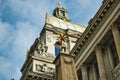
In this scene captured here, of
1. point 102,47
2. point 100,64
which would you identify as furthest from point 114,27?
point 100,64

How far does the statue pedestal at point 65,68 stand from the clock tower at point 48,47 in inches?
746

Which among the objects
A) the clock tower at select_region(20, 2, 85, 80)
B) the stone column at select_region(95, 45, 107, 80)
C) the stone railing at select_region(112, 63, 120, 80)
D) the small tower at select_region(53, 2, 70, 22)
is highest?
the small tower at select_region(53, 2, 70, 22)

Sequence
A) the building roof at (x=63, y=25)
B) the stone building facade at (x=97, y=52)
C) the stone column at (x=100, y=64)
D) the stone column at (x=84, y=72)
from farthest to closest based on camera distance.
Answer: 1. the building roof at (x=63, y=25)
2. the stone column at (x=84, y=72)
3. the stone column at (x=100, y=64)
4. the stone building facade at (x=97, y=52)

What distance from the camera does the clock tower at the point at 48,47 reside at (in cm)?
3881

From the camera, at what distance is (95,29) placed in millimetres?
34219

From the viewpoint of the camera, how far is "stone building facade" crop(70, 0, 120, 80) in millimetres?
31125

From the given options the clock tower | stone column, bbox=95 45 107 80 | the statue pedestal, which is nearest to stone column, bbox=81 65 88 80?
the clock tower

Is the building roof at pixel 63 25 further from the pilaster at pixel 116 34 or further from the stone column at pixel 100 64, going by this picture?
the pilaster at pixel 116 34

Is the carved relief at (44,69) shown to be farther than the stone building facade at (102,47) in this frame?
Yes

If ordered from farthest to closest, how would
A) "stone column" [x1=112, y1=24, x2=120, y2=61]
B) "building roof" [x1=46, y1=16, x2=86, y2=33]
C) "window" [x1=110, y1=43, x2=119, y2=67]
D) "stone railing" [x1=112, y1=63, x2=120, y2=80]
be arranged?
"building roof" [x1=46, y1=16, x2=86, y2=33], "window" [x1=110, y1=43, x2=119, y2=67], "stone column" [x1=112, y1=24, x2=120, y2=61], "stone railing" [x1=112, y1=63, x2=120, y2=80]

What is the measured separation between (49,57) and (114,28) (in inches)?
505

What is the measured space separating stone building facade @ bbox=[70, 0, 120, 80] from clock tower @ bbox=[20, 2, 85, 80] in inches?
86.6

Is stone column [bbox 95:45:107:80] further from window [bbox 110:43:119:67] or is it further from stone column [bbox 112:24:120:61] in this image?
stone column [bbox 112:24:120:61]

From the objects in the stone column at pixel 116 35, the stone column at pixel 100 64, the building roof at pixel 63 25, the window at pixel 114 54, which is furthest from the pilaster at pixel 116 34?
the building roof at pixel 63 25
